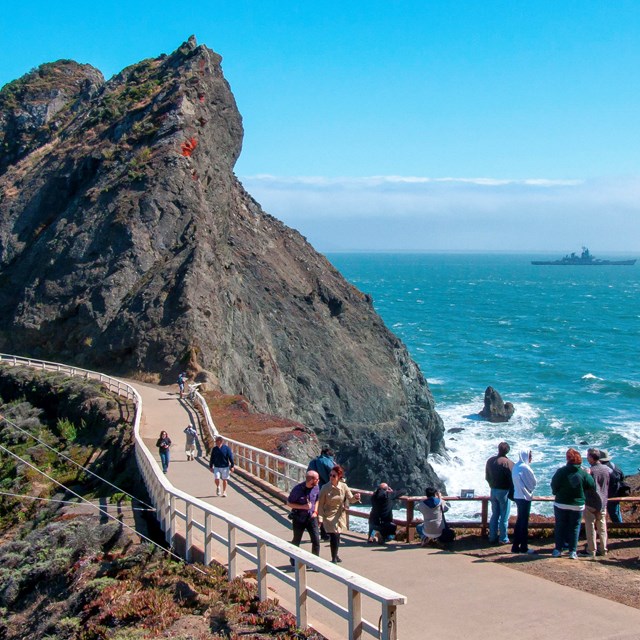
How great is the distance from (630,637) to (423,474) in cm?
3648

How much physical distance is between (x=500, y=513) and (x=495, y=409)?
47.9 metres

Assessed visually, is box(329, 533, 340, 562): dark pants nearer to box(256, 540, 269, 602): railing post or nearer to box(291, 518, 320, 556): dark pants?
box(291, 518, 320, 556): dark pants

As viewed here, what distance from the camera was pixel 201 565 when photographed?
1077 centimetres

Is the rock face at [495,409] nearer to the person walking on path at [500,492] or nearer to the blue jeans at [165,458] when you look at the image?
the blue jeans at [165,458]

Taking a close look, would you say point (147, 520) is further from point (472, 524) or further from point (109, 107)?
point (109, 107)

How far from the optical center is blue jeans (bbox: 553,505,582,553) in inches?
445

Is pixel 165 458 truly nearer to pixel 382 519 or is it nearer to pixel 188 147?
pixel 382 519

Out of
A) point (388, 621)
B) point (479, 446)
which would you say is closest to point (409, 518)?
point (388, 621)

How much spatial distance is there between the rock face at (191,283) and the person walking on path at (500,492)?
76.8 ft

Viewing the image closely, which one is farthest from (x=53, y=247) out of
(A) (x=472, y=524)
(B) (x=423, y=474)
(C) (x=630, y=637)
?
(C) (x=630, y=637)

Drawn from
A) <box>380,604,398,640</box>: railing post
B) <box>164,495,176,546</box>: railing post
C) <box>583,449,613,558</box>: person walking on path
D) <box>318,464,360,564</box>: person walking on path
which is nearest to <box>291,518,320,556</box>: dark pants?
<box>318,464,360,564</box>: person walking on path

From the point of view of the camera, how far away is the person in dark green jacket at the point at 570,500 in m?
11.2

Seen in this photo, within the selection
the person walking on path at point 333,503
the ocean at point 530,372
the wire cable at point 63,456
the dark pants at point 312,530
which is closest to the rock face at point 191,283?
the ocean at point 530,372

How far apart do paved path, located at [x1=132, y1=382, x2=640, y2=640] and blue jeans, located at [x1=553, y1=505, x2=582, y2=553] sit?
4.08ft
